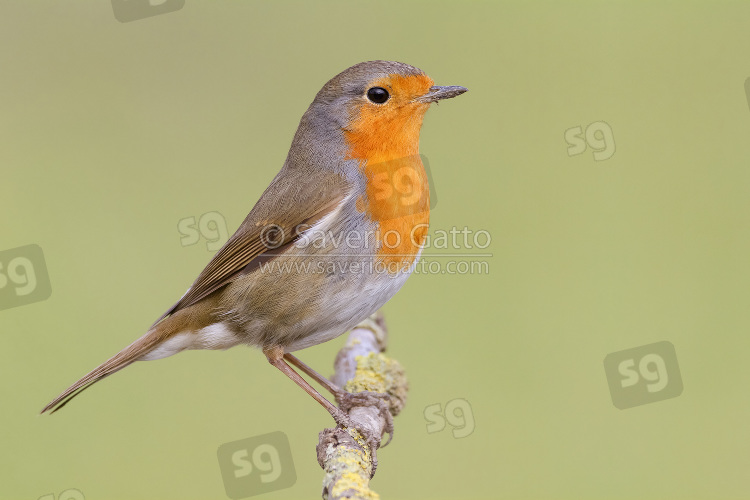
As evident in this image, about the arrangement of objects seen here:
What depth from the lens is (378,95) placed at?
11.8ft

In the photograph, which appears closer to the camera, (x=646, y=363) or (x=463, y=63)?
(x=646, y=363)

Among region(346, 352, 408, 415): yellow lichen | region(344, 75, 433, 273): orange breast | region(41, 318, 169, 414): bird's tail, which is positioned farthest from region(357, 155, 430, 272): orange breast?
region(41, 318, 169, 414): bird's tail

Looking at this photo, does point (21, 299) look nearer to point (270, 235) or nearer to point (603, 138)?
point (270, 235)

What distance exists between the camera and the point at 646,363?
4.85 metres

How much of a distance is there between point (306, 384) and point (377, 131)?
1241 millimetres

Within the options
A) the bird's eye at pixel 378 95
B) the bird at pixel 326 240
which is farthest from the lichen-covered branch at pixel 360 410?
the bird's eye at pixel 378 95

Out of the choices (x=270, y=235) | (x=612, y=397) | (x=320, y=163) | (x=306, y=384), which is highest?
(x=320, y=163)

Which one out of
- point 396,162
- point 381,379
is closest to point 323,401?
point 381,379

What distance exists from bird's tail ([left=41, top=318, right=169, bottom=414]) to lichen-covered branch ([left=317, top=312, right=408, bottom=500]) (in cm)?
95

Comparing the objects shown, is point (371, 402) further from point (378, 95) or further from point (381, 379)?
point (378, 95)

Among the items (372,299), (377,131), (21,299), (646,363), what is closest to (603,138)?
(646,363)

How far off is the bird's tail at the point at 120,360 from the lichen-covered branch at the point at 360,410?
0.95m

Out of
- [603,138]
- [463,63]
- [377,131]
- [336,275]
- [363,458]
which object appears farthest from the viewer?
[463,63]

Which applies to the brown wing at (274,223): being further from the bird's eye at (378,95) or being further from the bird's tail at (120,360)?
the bird's eye at (378,95)
